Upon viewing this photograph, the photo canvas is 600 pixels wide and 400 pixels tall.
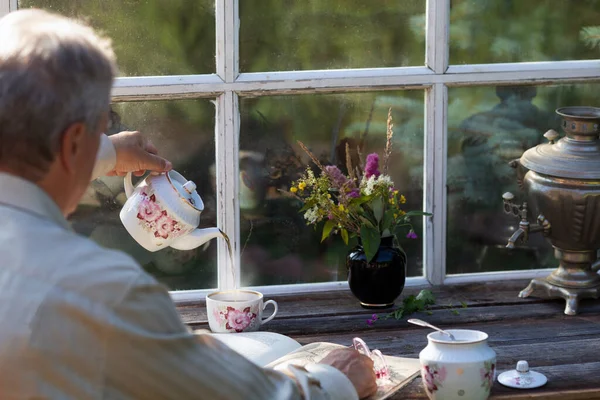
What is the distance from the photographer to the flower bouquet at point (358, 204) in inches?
95.0

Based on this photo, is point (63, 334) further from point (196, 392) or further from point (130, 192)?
point (130, 192)

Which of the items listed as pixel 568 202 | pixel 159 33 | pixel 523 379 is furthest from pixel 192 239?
pixel 568 202

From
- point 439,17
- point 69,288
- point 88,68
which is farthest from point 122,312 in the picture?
point 439,17

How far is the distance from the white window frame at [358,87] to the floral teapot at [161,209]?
369mm

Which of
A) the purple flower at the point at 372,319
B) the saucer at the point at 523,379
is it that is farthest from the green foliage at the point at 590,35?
the saucer at the point at 523,379

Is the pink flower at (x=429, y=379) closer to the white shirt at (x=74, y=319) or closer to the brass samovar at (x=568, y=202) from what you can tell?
the brass samovar at (x=568, y=202)

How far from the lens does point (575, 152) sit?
7.88ft

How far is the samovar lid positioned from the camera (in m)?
2.37

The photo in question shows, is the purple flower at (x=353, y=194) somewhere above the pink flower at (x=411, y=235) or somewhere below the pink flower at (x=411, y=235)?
above

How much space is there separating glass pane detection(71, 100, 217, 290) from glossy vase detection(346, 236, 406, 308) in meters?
0.39

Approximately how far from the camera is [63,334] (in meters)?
1.04

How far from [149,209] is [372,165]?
593 mm

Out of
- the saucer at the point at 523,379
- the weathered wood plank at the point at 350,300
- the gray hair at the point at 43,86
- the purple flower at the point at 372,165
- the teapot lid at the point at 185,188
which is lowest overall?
the weathered wood plank at the point at 350,300

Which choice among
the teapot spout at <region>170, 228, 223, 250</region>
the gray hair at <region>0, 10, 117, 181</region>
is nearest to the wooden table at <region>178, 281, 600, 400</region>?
the teapot spout at <region>170, 228, 223, 250</region>
